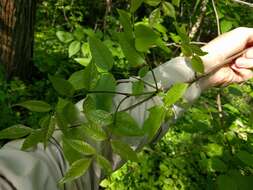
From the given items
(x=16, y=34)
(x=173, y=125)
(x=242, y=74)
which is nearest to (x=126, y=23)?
(x=242, y=74)

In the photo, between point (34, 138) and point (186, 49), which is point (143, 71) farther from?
point (34, 138)

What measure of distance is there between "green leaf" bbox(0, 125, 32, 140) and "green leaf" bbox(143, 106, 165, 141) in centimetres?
23

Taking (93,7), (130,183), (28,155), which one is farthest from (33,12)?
(28,155)

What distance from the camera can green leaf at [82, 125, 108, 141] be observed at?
0.66m

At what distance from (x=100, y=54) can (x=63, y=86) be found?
0.36 feet

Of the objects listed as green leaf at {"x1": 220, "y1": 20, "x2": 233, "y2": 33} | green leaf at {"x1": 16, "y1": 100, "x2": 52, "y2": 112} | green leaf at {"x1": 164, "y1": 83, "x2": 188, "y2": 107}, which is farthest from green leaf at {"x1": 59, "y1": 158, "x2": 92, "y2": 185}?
green leaf at {"x1": 220, "y1": 20, "x2": 233, "y2": 33}

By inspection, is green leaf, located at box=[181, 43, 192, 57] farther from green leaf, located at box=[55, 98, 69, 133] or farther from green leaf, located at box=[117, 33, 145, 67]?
green leaf, located at box=[55, 98, 69, 133]

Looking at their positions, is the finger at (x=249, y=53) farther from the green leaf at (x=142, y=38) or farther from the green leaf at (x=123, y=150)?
the green leaf at (x=123, y=150)

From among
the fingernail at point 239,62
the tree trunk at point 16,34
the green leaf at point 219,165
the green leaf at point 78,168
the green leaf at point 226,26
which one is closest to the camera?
the green leaf at point 78,168

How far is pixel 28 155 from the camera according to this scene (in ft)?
2.61

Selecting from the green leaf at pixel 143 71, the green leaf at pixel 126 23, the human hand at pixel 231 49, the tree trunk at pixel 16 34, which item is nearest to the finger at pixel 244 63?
the human hand at pixel 231 49

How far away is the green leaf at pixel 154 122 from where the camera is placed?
0.77m

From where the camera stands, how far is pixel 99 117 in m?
0.68

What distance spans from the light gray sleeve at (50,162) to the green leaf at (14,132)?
80 mm
